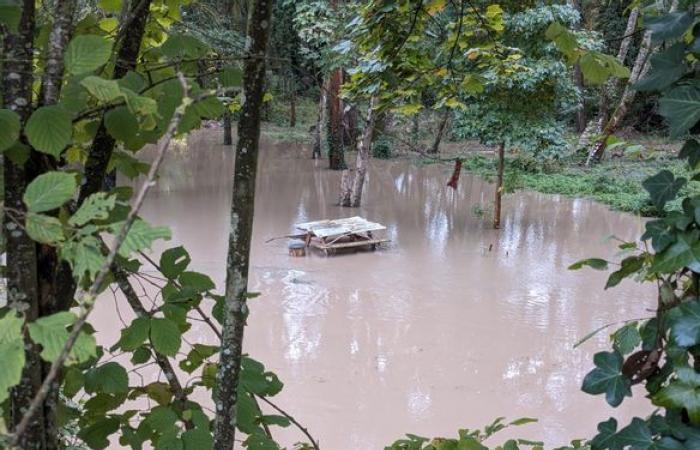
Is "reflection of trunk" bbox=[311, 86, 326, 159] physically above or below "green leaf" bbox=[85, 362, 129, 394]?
above

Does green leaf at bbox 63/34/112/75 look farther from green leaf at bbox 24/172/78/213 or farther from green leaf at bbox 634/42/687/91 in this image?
green leaf at bbox 634/42/687/91

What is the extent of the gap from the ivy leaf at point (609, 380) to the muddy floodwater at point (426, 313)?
10.6ft

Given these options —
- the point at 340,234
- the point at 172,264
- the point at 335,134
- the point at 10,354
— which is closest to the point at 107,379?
the point at 172,264

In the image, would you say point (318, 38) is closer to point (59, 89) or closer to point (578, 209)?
point (578, 209)

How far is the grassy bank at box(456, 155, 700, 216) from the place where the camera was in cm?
1177

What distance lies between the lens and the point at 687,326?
0.94 m

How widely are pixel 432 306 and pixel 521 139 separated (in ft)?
12.3

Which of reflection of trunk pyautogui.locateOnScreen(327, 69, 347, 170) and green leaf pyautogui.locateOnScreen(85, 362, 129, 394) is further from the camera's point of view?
reflection of trunk pyautogui.locateOnScreen(327, 69, 347, 170)

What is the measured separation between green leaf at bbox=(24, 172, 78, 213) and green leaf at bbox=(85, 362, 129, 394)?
65cm

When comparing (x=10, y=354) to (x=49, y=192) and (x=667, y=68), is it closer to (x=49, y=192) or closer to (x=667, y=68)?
(x=49, y=192)

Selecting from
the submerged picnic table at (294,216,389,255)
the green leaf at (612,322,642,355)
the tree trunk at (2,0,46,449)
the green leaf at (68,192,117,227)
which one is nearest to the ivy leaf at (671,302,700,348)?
the green leaf at (612,322,642,355)

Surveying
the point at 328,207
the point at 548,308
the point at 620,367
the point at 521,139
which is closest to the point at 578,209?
the point at 521,139

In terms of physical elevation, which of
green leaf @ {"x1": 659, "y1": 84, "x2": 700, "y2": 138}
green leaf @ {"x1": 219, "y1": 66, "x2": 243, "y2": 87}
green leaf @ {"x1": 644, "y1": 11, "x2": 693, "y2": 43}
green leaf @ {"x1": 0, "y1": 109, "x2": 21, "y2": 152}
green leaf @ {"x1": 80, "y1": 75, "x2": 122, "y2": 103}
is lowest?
green leaf @ {"x1": 0, "y1": 109, "x2": 21, "y2": 152}

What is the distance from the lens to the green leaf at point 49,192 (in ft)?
1.98
